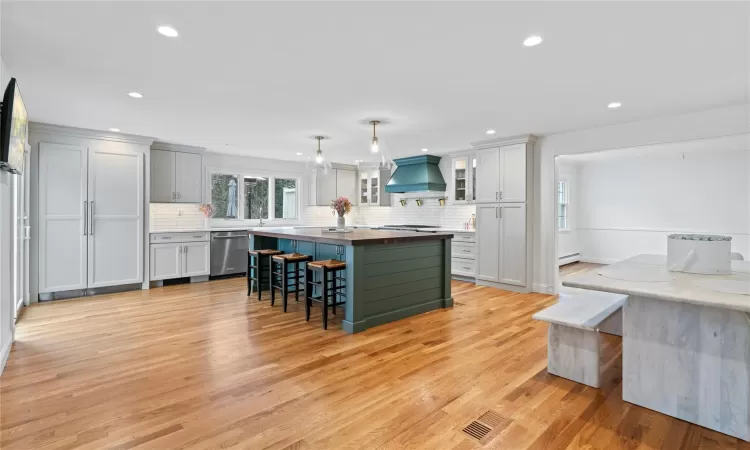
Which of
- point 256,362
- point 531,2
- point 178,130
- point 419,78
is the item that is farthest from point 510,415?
point 178,130

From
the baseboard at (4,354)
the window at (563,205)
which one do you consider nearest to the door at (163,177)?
the baseboard at (4,354)

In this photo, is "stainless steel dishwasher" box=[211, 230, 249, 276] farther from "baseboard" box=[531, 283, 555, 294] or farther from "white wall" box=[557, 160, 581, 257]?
"white wall" box=[557, 160, 581, 257]

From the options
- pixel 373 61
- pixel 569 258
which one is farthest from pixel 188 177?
pixel 569 258

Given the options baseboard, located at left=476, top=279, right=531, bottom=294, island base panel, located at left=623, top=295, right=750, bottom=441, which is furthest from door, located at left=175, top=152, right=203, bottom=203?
island base panel, located at left=623, top=295, right=750, bottom=441

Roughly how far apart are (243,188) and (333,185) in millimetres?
1995

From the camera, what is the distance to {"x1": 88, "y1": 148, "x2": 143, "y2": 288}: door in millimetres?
5340

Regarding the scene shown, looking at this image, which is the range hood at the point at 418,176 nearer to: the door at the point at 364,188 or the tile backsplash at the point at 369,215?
the tile backsplash at the point at 369,215

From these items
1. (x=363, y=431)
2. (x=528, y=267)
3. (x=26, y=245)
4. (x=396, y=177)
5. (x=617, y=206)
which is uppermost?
(x=396, y=177)

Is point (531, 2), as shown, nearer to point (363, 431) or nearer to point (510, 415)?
point (510, 415)

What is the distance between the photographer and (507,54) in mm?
2738

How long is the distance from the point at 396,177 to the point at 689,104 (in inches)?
192

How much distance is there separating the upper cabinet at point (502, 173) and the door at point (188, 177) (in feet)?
16.0

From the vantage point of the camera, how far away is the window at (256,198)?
25.3 feet

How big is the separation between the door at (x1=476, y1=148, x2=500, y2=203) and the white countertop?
3219mm
